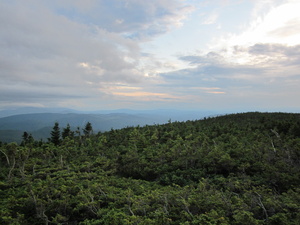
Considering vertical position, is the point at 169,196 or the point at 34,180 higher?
the point at 169,196

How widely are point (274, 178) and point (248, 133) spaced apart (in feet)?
56.6

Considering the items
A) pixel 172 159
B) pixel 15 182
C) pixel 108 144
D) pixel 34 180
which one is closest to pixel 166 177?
pixel 172 159

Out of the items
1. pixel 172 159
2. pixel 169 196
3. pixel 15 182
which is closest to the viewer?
pixel 169 196

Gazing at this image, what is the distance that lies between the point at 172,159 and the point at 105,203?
45.4 feet

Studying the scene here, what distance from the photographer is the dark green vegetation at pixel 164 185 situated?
11992 mm

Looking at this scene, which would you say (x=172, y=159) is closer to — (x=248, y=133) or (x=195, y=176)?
(x=195, y=176)

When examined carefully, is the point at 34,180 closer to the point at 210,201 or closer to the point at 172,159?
the point at 172,159

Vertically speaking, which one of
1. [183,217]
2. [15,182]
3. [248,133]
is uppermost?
[248,133]

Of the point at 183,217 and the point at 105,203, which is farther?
the point at 105,203

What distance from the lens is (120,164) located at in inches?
1182

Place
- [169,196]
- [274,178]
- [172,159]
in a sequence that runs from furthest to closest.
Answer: [172,159] → [274,178] → [169,196]

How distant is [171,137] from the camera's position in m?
38.8

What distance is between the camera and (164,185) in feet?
72.1

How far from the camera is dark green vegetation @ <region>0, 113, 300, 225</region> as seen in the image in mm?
11992
